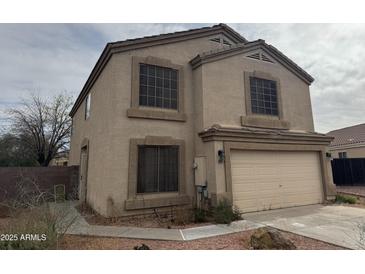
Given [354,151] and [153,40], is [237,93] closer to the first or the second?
[153,40]

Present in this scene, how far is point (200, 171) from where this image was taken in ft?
29.8

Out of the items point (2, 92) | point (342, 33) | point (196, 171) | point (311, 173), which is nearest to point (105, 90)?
point (196, 171)

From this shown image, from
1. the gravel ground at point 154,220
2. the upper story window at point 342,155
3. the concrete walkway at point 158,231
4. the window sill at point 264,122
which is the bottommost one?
the concrete walkway at point 158,231

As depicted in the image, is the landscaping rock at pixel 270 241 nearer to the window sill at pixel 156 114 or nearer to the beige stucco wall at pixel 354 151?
the window sill at pixel 156 114

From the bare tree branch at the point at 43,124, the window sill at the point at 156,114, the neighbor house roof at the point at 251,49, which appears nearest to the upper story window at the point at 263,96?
the neighbor house roof at the point at 251,49

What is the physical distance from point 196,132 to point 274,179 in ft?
13.1

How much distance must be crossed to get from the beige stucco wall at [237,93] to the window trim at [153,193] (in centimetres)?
171

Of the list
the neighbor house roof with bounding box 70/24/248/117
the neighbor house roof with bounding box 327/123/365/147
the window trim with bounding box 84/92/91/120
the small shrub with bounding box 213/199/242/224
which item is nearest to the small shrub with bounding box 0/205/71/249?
the small shrub with bounding box 213/199/242/224

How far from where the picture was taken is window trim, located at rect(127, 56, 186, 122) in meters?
8.94

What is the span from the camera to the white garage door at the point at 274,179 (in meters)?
9.16

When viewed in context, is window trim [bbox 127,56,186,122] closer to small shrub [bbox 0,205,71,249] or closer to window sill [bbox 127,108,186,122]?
window sill [bbox 127,108,186,122]

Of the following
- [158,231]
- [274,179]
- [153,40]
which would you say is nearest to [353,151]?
[274,179]

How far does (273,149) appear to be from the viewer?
10047 mm

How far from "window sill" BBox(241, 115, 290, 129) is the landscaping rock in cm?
566
